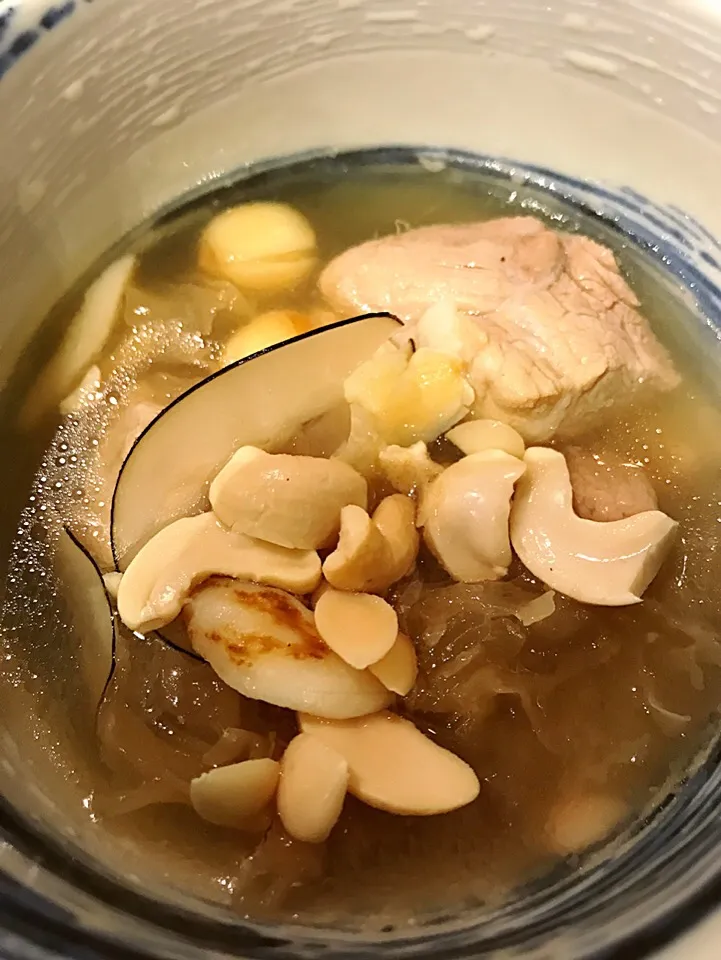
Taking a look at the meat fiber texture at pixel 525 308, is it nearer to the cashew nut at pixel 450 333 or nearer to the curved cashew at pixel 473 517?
the cashew nut at pixel 450 333

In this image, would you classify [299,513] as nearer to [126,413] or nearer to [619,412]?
[126,413]

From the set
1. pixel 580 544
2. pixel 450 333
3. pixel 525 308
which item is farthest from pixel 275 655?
pixel 525 308

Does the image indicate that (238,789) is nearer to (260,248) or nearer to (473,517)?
(473,517)

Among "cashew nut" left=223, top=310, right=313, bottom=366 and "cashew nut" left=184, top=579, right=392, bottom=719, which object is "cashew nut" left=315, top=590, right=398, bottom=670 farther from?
"cashew nut" left=223, top=310, right=313, bottom=366

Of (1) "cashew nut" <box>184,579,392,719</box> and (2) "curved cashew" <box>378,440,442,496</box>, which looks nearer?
(1) "cashew nut" <box>184,579,392,719</box>

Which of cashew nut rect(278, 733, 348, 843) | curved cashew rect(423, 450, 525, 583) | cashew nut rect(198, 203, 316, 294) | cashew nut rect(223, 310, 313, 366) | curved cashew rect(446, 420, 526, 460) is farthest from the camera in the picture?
cashew nut rect(198, 203, 316, 294)

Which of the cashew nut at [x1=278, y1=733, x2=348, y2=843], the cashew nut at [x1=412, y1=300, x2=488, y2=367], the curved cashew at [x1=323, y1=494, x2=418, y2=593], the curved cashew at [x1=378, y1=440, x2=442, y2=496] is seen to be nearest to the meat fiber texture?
the cashew nut at [x1=412, y1=300, x2=488, y2=367]
